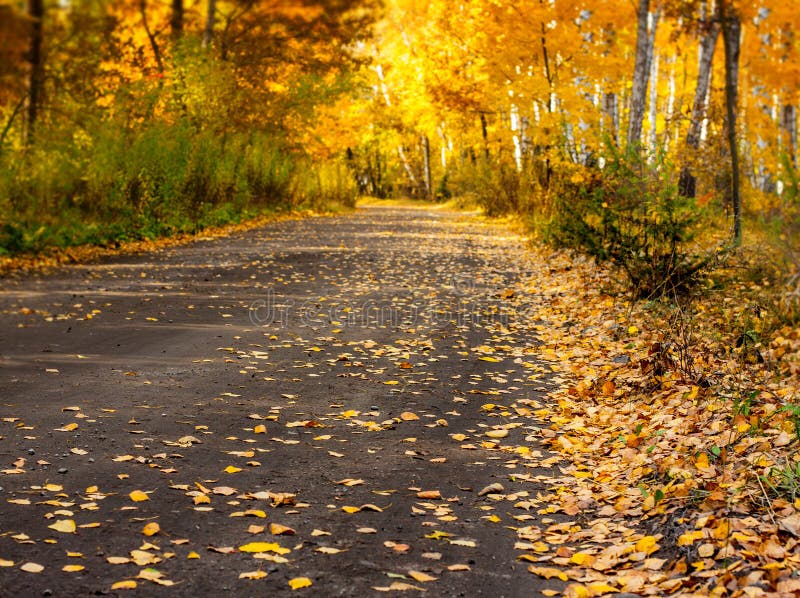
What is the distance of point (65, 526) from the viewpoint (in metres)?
4.23

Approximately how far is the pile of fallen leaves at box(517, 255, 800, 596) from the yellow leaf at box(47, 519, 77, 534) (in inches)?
84.8

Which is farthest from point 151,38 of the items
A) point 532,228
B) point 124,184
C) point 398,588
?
point 398,588

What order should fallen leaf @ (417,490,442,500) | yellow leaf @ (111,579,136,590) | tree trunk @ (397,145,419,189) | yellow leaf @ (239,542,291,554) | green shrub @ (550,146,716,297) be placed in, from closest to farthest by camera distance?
1. yellow leaf @ (111,579,136,590)
2. yellow leaf @ (239,542,291,554)
3. fallen leaf @ (417,490,442,500)
4. green shrub @ (550,146,716,297)
5. tree trunk @ (397,145,419,189)

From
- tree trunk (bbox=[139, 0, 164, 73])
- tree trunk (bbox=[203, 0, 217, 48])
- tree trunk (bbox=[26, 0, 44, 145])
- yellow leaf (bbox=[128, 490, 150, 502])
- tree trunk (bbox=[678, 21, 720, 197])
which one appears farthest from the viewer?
tree trunk (bbox=[203, 0, 217, 48])

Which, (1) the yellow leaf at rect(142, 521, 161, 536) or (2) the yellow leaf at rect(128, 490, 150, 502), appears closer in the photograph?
(1) the yellow leaf at rect(142, 521, 161, 536)

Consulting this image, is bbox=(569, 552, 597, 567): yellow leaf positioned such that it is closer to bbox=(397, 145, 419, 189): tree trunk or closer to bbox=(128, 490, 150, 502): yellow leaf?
bbox=(128, 490, 150, 502): yellow leaf

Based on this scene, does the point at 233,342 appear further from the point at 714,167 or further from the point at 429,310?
the point at 714,167

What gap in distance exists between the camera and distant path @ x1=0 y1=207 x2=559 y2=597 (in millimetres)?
3996

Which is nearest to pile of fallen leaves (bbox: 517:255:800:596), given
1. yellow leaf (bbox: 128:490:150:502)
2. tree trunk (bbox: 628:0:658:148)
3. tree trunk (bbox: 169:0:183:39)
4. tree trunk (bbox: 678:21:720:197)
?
yellow leaf (bbox: 128:490:150:502)

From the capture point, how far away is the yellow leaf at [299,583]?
12.3 ft

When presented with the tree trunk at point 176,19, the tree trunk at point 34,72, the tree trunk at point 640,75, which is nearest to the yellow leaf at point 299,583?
the tree trunk at point 34,72

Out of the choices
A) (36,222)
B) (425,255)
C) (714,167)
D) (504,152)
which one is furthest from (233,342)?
(504,152)

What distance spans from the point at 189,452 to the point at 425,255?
40.7ft

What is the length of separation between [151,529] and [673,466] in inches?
115
